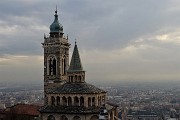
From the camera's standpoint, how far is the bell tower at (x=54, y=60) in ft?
192

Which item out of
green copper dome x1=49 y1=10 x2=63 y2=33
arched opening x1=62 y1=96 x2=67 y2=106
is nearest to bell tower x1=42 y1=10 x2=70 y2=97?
green copper dome x1=49 y1=10 x2=63 y2=33

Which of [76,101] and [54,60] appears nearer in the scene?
[76,101]

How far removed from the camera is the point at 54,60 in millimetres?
59000

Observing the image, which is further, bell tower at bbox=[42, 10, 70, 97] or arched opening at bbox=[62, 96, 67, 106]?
bell tower at bbox=[42, 10, 70, 97]

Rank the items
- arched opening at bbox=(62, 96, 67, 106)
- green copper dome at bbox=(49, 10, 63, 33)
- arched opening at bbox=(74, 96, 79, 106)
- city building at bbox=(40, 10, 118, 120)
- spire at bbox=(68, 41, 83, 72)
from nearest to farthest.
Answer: city building at bbox=(40, 10, 118, 120), arched opening at bbox=(74, 96, 79, 106), arched opening at bbox=(62, 96, 67, 106), spire at bbox=(68, 41, 83, 72), green copper dome at bbox=(49, 10, 63, 33)

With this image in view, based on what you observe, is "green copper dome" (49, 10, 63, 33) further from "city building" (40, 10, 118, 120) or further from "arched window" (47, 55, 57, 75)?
"city building" (40, 10, 118, 120)

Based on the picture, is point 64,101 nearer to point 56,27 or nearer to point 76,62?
point 76,62

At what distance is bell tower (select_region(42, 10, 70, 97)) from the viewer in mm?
58438

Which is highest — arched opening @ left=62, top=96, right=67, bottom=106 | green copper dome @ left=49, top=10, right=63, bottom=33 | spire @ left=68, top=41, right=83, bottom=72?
green copper dome @ left=49, top=10, right=63, bottom=33

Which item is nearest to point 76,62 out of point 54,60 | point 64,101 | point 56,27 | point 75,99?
point 75,99

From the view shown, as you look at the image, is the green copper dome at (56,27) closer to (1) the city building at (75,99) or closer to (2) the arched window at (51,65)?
(2) the arched window at (51,65)

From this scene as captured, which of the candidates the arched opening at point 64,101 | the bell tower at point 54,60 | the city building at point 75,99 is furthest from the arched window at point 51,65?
the arched opening at point 64,101

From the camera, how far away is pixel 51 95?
149 ft

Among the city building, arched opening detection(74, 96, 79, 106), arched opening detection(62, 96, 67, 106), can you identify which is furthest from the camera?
arched opening detection(62, 96, 67, 106)
